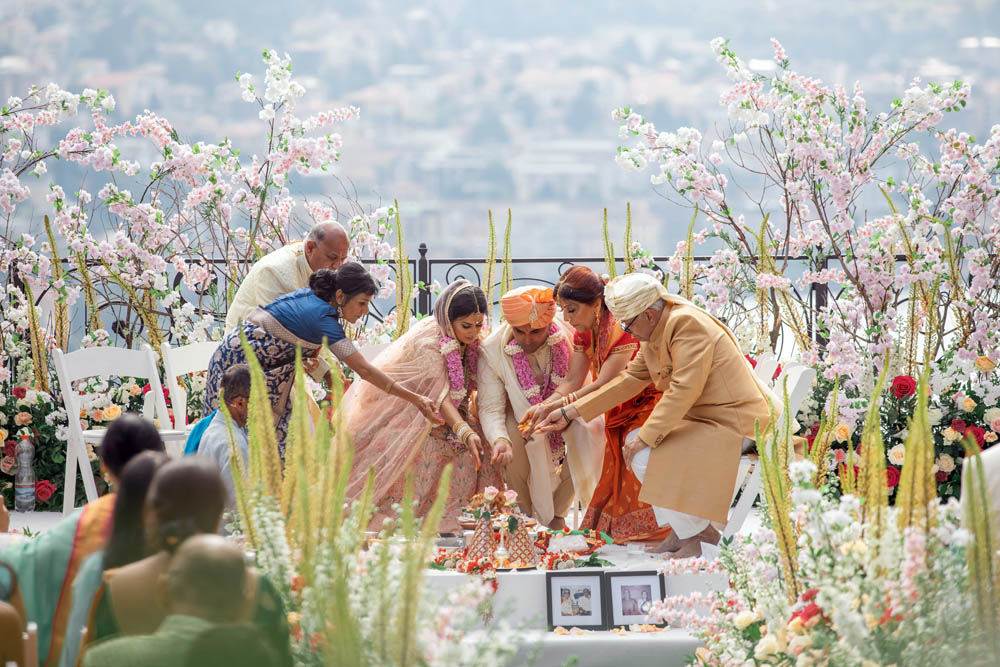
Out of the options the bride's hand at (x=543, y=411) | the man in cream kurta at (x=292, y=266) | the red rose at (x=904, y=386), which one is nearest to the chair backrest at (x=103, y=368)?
the man in cream kurta at (x=292, y=266)

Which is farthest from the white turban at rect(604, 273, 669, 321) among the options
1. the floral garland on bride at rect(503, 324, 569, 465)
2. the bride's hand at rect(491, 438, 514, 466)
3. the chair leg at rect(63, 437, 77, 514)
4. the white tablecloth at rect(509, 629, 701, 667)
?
the chair leg at rect(63, 437, 77, 514)

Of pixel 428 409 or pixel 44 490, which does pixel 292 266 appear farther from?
pixel 44 490

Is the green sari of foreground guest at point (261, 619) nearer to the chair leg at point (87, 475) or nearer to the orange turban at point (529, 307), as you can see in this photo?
the orange turban at point (529, 307)

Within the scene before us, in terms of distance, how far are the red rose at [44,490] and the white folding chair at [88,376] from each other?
0.25 m

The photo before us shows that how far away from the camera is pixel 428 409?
4160 millimetres

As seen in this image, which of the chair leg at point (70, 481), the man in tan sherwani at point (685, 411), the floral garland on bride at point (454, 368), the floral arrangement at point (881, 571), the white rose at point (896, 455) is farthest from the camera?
the chair leg at point (70, 481)

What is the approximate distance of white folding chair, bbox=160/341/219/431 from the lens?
16.4 feet

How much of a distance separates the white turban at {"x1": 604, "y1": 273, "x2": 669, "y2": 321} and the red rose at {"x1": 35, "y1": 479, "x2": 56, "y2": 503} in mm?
3086

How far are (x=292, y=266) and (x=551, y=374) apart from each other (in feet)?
4.27

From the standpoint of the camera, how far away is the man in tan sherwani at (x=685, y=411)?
155 inches

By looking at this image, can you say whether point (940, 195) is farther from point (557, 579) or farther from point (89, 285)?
point (89, 285)

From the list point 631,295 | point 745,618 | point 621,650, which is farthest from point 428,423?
point 745,618

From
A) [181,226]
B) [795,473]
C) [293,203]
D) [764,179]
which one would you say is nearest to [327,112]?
[293,203]

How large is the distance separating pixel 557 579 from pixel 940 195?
9.85 feet
